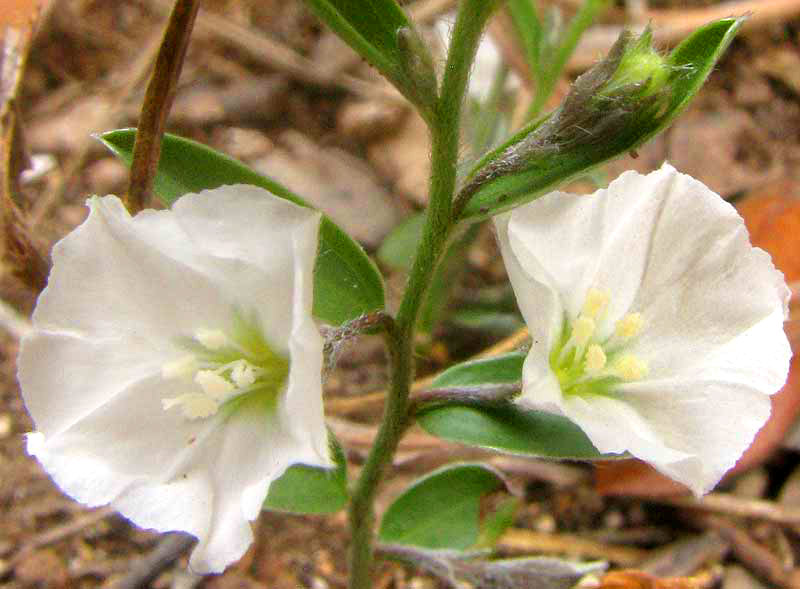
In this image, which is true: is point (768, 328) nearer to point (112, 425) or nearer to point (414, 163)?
point (112, 425)

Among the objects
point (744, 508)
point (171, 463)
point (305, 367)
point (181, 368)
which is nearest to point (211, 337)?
point (181, 368)

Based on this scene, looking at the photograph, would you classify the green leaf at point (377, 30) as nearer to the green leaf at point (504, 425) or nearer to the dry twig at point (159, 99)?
the dry twig at point (159, 99)

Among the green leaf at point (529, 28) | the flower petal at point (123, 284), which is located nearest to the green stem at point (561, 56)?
the green leaf at point (529, 28)

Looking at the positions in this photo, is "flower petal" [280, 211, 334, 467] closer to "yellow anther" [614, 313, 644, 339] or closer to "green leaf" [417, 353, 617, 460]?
"green leaf" [417, 353, 617, 460]

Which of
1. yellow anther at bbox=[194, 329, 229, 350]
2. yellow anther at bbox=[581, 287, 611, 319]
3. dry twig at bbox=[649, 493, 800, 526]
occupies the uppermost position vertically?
yellow anther at bbox=[581, 287, 611, 319]

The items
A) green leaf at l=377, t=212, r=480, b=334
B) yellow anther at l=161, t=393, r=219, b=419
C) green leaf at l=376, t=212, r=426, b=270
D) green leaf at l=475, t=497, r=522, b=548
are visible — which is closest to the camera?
yellow anther at l=161, t=393, r=219, b=419

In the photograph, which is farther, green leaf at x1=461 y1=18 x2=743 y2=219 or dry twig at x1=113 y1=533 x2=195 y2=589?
dry twig at x1=113 y1=533 x2=195 y2=589

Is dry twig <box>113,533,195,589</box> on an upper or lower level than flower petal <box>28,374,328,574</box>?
lower

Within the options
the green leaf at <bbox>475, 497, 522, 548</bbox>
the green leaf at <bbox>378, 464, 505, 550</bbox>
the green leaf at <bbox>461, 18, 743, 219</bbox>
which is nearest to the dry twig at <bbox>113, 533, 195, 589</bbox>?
the green leaf at <bbox>378, 464, 505, 550</bbox>
